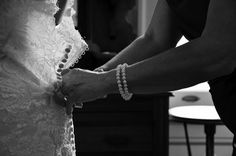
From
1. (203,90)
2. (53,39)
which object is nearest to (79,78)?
(53,39)

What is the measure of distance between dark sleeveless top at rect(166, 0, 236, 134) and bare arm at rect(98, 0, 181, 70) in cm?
18

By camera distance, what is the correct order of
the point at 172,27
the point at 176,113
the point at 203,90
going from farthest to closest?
the point at 203,90, the point at 176,113, the point at 172,27

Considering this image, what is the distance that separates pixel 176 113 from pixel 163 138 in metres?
0.22

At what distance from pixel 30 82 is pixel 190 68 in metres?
0.38

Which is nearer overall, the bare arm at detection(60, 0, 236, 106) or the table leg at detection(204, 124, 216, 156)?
the bare arm at detection(60, 0, 236, 106)

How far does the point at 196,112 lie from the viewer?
2.31 m

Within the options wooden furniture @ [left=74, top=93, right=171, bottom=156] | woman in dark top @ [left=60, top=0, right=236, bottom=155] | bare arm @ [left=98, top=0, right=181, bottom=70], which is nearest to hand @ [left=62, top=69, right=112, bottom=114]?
woman in dark top @ [left=60, top=0, right=236, bottom=155]

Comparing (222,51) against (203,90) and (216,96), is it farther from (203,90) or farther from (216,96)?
(203,90)

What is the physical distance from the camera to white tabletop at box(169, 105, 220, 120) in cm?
216

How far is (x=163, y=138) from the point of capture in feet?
6.93

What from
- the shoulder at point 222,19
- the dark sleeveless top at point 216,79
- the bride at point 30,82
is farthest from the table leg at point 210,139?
the shoulder at point 222,19

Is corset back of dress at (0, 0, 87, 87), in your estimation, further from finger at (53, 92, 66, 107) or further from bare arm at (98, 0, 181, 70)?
bare arm at (98, 0, 181, 70)

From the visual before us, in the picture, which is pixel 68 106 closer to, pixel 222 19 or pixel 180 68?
pixel 180 68

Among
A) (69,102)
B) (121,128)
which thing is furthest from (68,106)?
(121,128)
